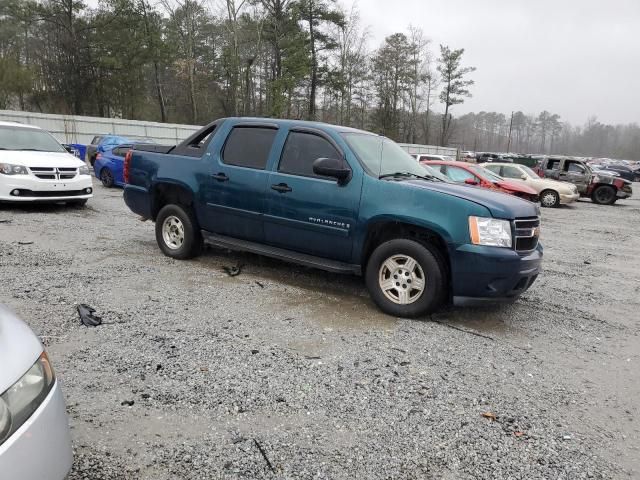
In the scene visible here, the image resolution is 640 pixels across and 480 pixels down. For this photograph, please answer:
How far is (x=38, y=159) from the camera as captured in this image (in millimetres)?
8867

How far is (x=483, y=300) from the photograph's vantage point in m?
4.26

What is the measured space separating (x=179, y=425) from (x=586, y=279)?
6.08 metres

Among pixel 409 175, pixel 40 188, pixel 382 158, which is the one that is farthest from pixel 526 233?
pixel 40 188

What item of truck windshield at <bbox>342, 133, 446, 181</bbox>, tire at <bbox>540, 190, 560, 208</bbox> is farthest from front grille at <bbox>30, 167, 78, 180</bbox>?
tire at <bbox>540, 190, 560, 208</bbox>

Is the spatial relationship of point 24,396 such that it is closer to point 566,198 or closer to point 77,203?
point 77,203

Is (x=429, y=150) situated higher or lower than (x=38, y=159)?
higher

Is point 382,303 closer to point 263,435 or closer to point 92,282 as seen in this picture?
point 263,435

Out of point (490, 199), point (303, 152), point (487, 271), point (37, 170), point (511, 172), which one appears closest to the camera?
point (487, 271)

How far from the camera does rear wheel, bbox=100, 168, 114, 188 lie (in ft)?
46.9

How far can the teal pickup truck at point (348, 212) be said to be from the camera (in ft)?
13.8

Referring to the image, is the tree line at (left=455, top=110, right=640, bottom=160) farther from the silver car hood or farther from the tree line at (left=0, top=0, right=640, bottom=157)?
the silver car hood

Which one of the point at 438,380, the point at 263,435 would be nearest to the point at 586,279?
the point at 438,380

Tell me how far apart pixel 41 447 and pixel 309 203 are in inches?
139

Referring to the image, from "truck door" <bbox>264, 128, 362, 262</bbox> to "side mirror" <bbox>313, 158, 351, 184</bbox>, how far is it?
10 centimetres
